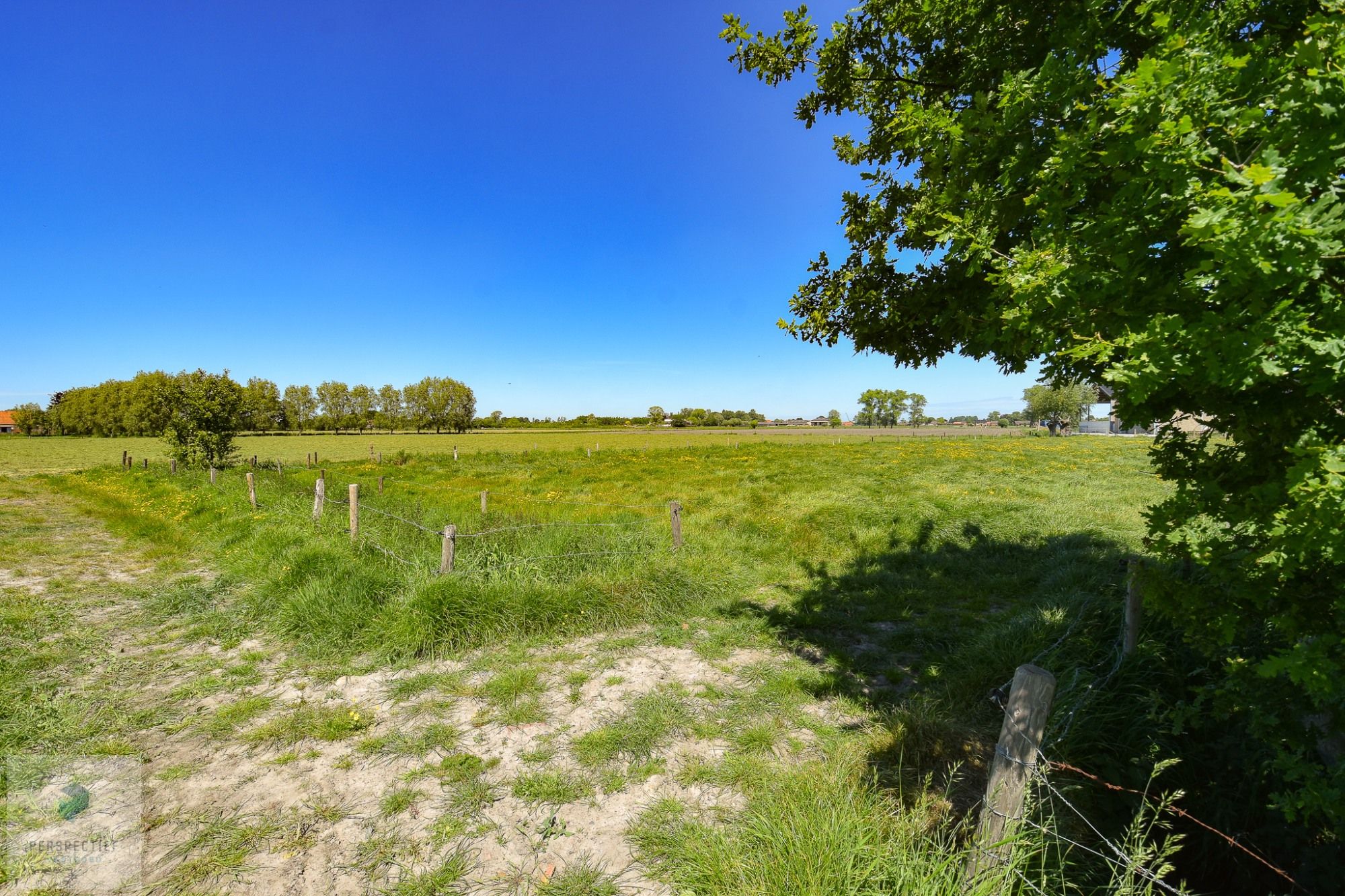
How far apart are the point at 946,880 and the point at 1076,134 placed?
366cm

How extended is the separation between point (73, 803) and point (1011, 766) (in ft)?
20.5

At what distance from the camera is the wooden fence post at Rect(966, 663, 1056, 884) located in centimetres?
243

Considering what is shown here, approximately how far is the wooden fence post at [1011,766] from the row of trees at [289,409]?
3437 inches

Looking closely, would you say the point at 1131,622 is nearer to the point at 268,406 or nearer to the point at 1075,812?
the point at 1075,812

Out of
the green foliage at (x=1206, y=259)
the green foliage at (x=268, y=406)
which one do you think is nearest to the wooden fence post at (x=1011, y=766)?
the green foliage at (x=1206, y=259)

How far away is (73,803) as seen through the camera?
3.58 metres

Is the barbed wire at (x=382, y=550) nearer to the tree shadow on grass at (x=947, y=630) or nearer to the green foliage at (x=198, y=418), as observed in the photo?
the tree shadow on grass at (x=947, y=630)

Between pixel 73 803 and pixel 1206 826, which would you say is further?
pixel 73 803

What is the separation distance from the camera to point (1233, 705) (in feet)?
8.58

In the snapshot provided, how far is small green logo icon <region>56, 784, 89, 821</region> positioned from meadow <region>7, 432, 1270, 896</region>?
417mm

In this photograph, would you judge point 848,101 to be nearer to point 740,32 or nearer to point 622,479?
point 740,32

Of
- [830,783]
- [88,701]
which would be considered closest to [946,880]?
[830,783]

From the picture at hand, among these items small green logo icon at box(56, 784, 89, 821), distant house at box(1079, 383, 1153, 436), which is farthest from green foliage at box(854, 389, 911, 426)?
small green logo icon at box(56, 784, 89, 821)

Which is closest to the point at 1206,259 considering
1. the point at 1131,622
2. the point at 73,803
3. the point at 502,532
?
the point at 1131,622
